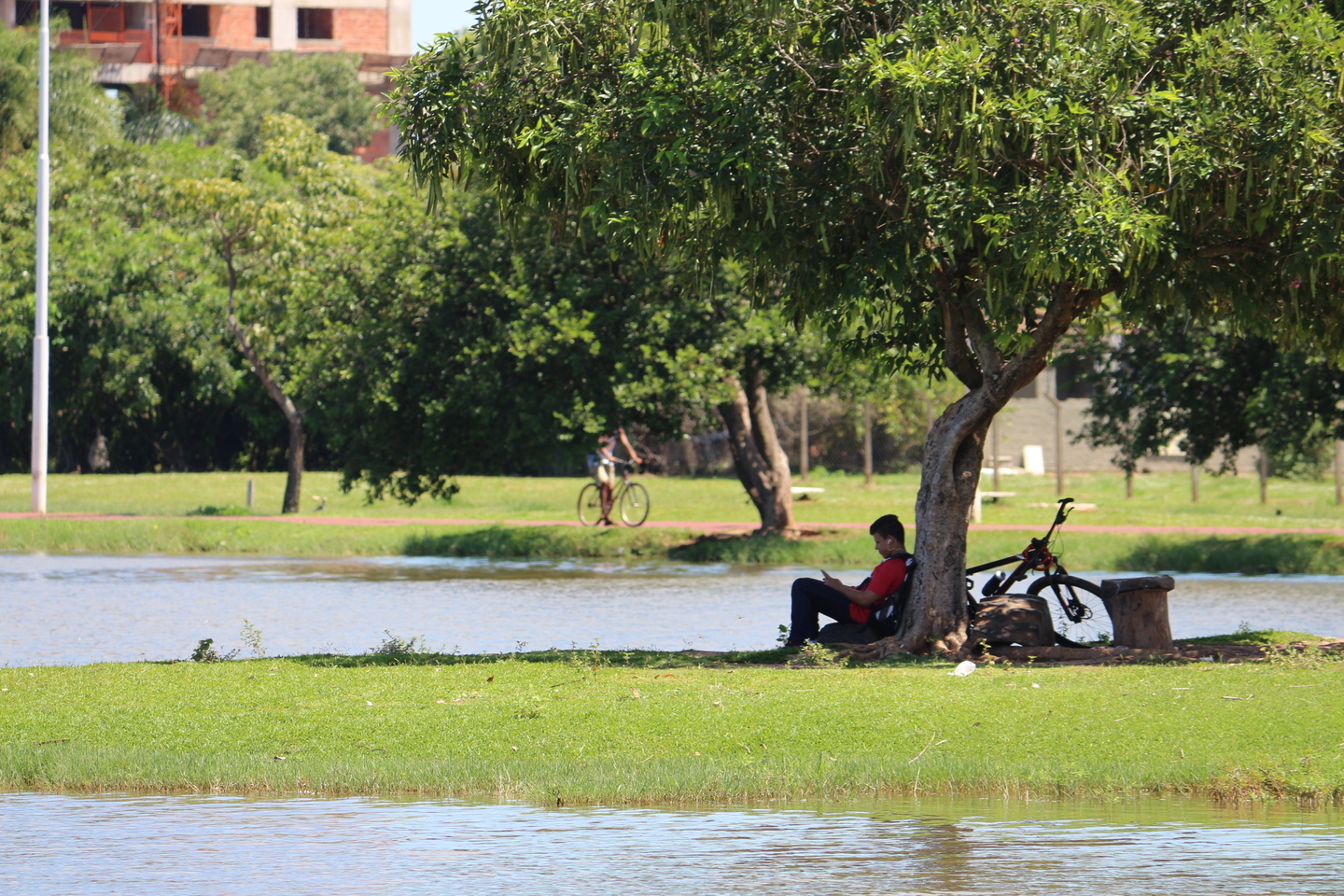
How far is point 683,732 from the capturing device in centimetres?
1066

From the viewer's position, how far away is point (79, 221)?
47000mm

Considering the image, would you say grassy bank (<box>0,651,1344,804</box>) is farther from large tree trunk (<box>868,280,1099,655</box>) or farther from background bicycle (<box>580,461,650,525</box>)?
background bicycle (<box>580,461,650,525</box>)

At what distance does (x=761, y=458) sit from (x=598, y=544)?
3.10 meters

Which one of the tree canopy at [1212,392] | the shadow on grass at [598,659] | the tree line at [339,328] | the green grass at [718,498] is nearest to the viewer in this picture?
the shadow on grass at [598,659]

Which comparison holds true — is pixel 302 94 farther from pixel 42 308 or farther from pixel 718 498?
pixel 42 308

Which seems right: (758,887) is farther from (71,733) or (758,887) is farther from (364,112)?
(364,112)

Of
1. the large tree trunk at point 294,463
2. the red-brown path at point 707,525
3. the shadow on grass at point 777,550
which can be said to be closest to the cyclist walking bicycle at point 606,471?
the red-brown path at point 707,525

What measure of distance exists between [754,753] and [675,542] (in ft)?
64.1

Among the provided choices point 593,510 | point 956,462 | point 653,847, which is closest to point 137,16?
point 593,510

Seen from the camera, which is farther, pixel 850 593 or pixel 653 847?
pixel 850 593

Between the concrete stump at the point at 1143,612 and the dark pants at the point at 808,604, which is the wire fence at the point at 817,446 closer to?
Answer: the dark pants at the point at 808,604

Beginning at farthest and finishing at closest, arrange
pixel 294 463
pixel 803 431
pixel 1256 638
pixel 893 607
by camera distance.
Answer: pixel 803 431, pixel 294 463, pixel 1256 638, pixel 893 607

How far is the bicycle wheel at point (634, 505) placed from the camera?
31.6 meters

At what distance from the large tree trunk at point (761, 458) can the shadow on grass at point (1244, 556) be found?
18.9 feet
